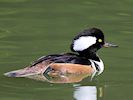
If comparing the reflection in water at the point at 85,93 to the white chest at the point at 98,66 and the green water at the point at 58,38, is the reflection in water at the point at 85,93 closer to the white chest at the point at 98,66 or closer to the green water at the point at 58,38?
the green water at the point at 58,38

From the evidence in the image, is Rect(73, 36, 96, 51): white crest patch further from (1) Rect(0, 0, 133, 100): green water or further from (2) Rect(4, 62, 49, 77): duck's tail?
(2) Rect(4, 62, 49, 77): duck's tail

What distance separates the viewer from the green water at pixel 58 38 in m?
11.0

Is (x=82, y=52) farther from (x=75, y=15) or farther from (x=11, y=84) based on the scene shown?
(x=75, y=15)

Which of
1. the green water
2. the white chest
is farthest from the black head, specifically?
the green water

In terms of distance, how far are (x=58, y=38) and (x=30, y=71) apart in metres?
3.01

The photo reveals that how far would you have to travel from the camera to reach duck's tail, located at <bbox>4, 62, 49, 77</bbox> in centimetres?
1153

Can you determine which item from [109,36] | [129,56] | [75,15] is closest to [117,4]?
[75,15]

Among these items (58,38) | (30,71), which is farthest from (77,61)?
(58,38)

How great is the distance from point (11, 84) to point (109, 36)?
158 inches

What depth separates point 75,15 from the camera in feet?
55.5

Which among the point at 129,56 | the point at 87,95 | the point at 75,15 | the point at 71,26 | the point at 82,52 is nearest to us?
the point at 87,95

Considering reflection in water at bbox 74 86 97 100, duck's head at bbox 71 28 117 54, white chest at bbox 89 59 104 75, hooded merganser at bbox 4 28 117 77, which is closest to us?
reflection in water at bbox 74 86 97 100

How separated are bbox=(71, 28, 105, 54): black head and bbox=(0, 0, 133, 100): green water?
0.48 metres

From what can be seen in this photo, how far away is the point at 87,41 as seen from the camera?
12.1 meters
